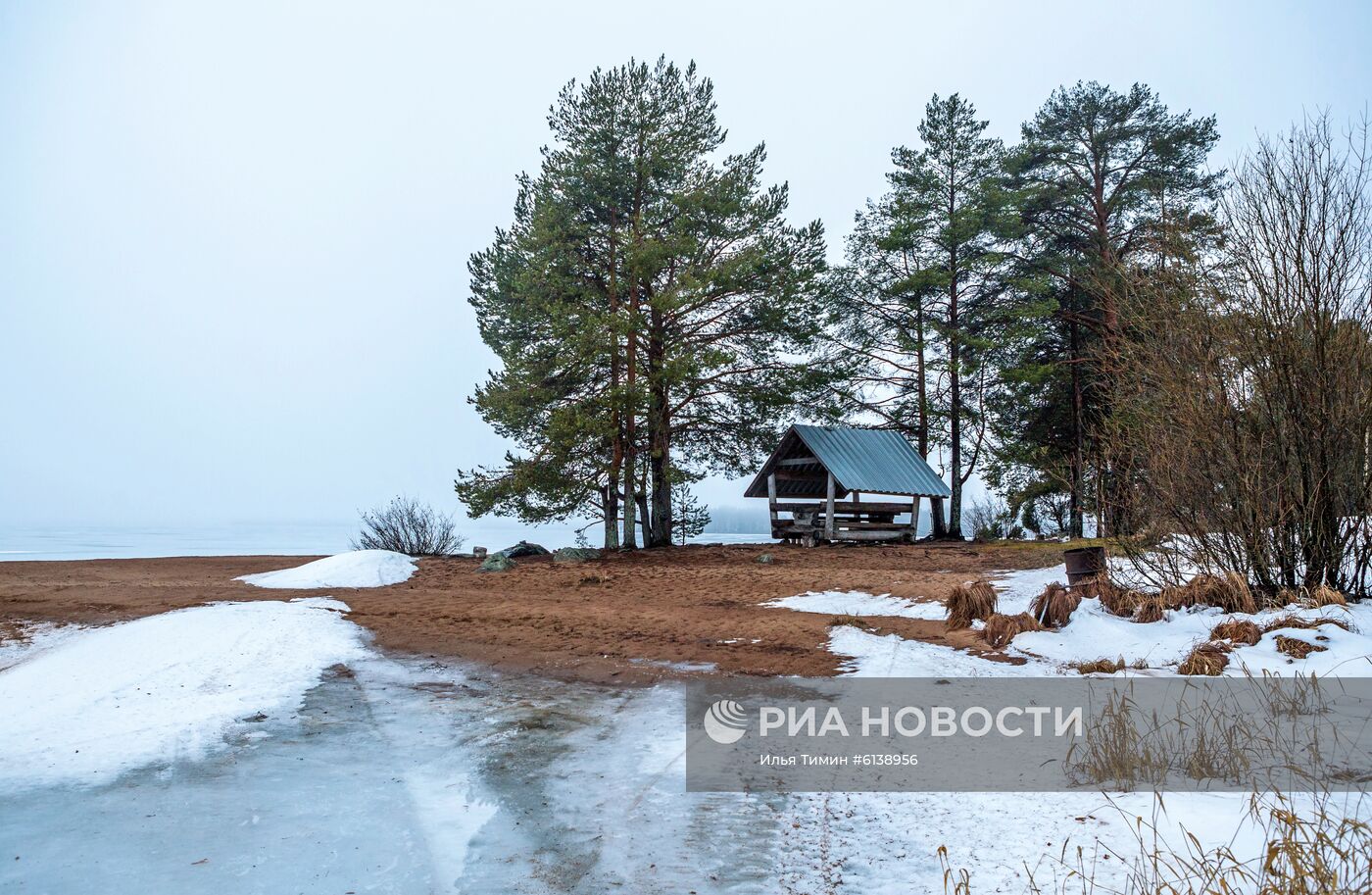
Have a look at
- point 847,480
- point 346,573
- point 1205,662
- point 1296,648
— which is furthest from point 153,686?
point 847,480

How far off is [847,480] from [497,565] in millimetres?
9564

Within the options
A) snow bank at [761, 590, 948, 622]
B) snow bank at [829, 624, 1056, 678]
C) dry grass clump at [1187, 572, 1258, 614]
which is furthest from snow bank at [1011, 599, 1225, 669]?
snow bank at [761, 590, 948, 622]

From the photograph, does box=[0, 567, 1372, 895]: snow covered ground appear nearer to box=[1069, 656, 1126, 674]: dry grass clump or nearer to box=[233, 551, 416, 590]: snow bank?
box=[1069, 656, 1126, 674]: dry grass clump

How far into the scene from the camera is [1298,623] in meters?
6.97

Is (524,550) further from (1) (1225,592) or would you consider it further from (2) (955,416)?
(1) (1225,592)

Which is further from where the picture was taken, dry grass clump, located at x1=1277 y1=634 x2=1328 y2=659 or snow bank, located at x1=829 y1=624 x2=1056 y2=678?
snow bank, located at x1=829 y1=624 x2=1056 y2=678

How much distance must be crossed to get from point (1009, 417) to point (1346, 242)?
1799cm

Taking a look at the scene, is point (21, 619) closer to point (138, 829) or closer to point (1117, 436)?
point (138, 829)

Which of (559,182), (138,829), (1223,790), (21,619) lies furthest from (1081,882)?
(559,182)

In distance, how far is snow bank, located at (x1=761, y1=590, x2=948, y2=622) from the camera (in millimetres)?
10602

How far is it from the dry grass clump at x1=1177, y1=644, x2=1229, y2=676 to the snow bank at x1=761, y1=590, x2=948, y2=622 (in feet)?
11.8

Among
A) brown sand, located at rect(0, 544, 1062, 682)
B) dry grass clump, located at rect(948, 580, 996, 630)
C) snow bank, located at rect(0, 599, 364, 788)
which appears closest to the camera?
snow bank, located at rect(0, 599, 364, 788)

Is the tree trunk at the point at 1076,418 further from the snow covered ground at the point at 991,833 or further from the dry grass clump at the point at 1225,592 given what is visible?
the snow covered ground at the point at 991,833

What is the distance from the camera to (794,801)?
178 inches
